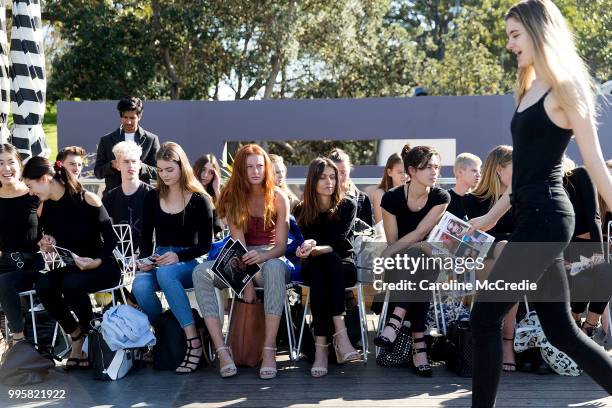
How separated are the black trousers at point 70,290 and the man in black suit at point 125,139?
6.84ft

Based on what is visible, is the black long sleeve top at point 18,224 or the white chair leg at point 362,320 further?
the black long sleeve top at point 18,224

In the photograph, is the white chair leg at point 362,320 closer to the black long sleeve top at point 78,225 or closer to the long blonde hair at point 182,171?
the long blonde hair at point 182,171

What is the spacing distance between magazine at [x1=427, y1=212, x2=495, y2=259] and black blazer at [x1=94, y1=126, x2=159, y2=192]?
10.5ft

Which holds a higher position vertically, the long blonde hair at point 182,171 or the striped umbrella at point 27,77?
the striped umbrella at point 27,77

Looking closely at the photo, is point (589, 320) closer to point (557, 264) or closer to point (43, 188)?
point (557, 264)

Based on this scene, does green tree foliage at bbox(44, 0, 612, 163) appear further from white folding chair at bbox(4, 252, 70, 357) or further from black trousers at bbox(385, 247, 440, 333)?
black trousers at bbox(385, 247, 440, 333)

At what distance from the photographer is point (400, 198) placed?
5285 millimetres

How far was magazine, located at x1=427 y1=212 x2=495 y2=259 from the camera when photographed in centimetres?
466

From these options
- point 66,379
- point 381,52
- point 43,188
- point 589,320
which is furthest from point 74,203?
point 381,52

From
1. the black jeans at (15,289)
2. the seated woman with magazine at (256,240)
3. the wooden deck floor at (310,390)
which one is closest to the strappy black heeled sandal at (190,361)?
the wooden deck floor at (310,390)

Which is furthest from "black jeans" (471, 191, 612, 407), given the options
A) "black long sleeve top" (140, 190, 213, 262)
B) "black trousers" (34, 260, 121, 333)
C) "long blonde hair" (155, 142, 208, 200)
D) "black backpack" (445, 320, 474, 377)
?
"black trousers" (34, 260, 121, 333)

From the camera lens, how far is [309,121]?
15039 millimetres

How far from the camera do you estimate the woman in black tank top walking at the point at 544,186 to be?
10.2 ft

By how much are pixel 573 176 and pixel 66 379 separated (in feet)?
11.0
